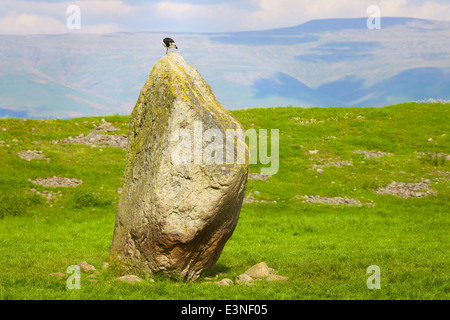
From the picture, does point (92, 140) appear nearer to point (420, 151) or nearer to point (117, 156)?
point (117, 156)

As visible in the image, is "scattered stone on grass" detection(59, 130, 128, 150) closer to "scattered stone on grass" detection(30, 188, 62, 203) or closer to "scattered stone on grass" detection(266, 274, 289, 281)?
"scattered stone on grass" detection(30, 188, 62, 203)

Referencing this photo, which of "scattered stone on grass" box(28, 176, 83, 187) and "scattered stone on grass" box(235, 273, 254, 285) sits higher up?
"scattered stone on grass" box(28, 176, 83, 187)

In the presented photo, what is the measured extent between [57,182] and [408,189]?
65.6 ft

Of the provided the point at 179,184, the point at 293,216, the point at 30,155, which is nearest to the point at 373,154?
the point at 293,216

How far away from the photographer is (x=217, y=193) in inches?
473

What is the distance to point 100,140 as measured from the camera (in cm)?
3519

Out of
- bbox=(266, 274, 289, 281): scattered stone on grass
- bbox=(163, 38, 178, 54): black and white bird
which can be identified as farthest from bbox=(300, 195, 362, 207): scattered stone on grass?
bbox=(163, 38, 178, 54): black and white bird

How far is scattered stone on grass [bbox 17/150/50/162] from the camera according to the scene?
29.4m

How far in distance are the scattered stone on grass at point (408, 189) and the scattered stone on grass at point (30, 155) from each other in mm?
20519

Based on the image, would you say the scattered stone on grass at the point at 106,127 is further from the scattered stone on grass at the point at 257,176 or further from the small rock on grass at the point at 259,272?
the small rock on grass at the point at 259,272

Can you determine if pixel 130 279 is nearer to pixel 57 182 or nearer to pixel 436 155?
pixel 57 182

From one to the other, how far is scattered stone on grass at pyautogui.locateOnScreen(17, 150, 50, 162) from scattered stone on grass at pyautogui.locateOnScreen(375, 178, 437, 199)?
67.3 ft
